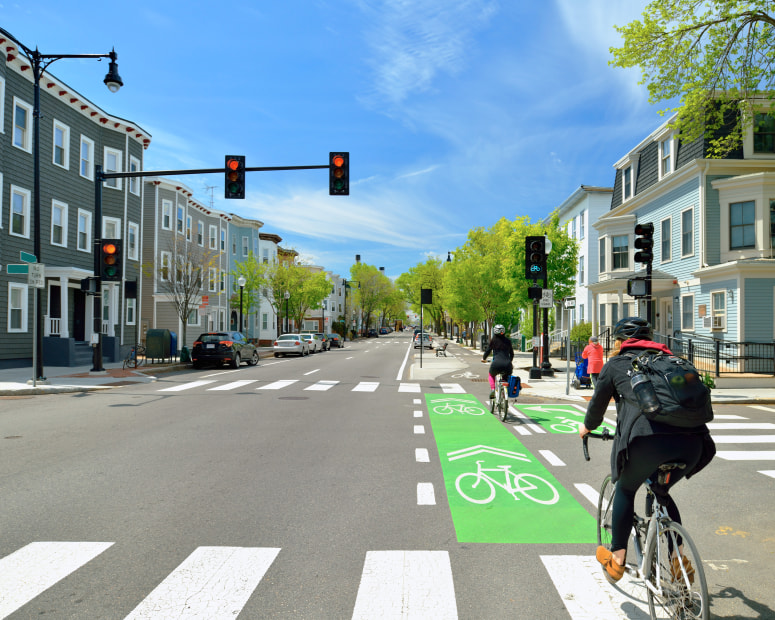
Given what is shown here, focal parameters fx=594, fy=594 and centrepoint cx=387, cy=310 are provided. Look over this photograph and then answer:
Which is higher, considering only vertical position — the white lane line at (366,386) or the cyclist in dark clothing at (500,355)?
the cyclist in dark clothing at (500,355)

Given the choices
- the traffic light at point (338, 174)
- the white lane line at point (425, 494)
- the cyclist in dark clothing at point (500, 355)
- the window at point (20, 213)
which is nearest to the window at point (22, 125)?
the window at point (20, 213)

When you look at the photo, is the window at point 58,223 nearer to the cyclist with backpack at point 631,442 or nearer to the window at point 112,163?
the window at point 112,163

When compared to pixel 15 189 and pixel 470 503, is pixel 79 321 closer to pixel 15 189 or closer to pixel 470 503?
pixel 15 189

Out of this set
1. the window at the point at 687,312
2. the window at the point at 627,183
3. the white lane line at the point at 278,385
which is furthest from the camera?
the window at the point at 627,183

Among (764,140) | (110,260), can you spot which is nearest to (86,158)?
(110,260)

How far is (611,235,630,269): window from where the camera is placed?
3114 cm

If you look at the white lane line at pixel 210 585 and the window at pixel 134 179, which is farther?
the window at pixel 134 179

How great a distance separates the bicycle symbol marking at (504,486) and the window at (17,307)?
21.4 meters

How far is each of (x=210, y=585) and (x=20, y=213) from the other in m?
23.7

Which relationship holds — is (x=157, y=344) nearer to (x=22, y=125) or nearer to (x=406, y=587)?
(x=22, y=125)

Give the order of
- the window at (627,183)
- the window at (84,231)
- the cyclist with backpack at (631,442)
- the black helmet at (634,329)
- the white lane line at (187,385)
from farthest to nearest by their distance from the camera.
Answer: the window at (627,183) < the window at (84,231) < the white lane line at (187,385) < the black helmet at (634,329) < the cyclist with backpack at (631,442)

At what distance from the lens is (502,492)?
6.49 m

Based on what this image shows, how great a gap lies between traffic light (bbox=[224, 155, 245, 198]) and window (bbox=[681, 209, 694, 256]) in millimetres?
17960

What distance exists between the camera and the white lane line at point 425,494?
6.02 m
